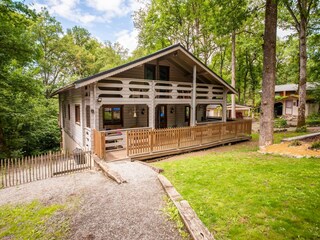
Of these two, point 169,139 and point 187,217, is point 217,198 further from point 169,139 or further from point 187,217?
point 169,139

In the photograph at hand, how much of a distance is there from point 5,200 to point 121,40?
51489 mm

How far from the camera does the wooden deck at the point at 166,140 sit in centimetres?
859

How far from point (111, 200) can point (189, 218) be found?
211 centimetres

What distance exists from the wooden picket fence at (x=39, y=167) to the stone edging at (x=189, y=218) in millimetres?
4800

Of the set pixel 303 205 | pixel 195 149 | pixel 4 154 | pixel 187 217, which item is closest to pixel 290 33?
pixel 195 149

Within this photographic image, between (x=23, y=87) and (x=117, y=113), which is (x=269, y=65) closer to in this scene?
(x=117, y=113)

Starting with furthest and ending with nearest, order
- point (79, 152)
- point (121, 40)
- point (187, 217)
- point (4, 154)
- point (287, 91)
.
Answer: point (121, 40) < point (287, 91) < point (4, 154) < point (79, 152) < point (187, 217)

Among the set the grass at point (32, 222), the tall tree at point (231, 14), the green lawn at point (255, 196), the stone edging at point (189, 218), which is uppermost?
the tall tree at point (231, 14)

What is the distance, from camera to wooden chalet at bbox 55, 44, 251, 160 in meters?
8.88

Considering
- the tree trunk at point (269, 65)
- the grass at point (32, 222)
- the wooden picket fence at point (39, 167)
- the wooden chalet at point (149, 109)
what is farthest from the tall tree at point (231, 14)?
the grass at point (32, 222)

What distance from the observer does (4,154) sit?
1281cm

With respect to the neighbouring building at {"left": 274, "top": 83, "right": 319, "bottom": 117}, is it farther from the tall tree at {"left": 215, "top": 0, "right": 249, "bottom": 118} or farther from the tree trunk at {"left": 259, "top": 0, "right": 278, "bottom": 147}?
the tree trunk at {"left": 259, "top": 0, "right": 278, "bottom": 147}

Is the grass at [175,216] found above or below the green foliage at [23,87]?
below

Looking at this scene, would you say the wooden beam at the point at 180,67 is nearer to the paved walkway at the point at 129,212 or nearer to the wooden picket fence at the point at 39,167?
the wooden picket fence at the point at 39,167
